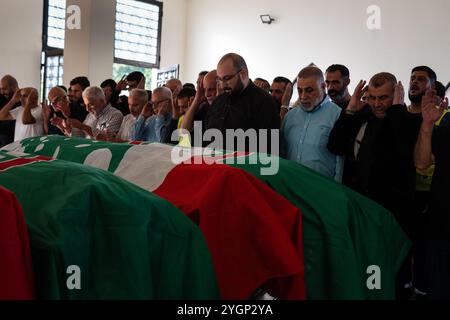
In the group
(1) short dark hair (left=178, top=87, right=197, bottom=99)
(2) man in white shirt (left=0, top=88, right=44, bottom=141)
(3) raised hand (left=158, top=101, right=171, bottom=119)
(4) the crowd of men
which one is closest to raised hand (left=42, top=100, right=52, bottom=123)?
(2) man in white shirt (left=0, top=88, right=44, bottom=141)

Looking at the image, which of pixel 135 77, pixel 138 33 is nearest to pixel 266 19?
Answer: pixel 138 33

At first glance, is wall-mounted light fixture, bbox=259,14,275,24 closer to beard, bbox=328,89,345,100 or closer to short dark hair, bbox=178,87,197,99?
short dark hair, bbox=178,87,197,99

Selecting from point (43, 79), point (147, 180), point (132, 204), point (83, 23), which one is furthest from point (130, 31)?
point (132, 204)

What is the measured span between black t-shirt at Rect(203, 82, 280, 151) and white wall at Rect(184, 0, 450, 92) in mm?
4678

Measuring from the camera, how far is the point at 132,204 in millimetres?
1300

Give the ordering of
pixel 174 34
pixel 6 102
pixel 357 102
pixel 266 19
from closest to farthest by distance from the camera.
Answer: pixel 357 102 → pixel 6 102 → pixel 266 19 → pixel 174 34

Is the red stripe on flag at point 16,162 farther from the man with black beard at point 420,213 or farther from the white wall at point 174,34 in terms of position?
the white wall at point 174,34

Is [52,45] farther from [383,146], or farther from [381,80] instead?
[383,146]

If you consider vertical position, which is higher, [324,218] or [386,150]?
[386,150]

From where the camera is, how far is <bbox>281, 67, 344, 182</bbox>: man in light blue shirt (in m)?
2.84

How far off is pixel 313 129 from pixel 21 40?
23.5 feet

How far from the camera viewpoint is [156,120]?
159 inches

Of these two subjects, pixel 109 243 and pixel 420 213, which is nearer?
pixel 109 243

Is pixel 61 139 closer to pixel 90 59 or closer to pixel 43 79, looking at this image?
pixel 90 59
